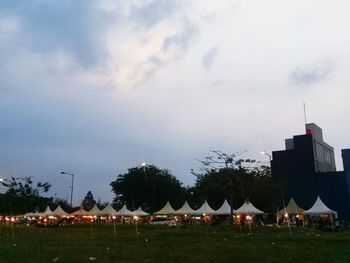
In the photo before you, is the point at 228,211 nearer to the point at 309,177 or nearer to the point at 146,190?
the point at 309,177

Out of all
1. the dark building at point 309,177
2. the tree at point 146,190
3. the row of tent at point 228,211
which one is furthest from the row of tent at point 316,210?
the tree at point 146,190

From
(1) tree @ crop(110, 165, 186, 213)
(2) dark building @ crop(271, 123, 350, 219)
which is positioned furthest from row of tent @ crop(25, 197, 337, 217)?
(1) tree @ crop(110, 165, 186, 213)

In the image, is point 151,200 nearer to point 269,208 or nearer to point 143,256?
point 269,208

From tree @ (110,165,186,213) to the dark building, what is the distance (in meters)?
28.4

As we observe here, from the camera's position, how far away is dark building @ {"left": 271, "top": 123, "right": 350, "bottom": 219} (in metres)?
94.5

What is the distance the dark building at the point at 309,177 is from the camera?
310 ft

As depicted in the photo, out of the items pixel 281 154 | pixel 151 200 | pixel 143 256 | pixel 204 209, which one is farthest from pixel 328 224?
pixel 151 200

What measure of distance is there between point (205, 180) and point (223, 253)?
213 feet

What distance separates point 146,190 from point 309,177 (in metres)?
39.1

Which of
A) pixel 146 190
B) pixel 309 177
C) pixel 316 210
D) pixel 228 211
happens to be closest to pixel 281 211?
pixel 228 211

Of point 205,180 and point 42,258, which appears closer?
point 42,258

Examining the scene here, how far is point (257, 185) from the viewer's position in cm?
7806

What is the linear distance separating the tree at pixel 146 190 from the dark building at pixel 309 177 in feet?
93.1

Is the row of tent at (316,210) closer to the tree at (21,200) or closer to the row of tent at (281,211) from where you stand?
the row of tent at (281,211)
